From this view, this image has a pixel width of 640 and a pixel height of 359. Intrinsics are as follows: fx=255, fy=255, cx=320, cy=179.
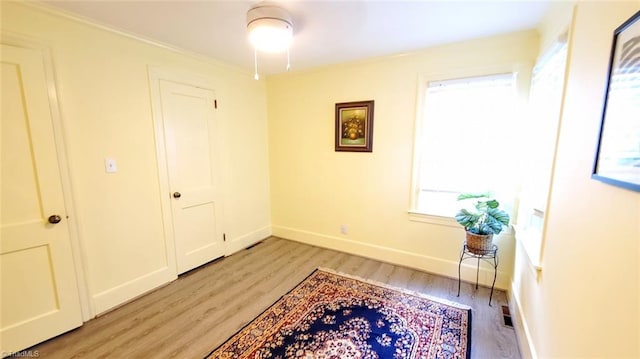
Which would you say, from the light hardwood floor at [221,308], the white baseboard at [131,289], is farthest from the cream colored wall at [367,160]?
the white baseboard at [131,289]

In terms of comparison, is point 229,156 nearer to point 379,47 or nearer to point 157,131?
point 157,131

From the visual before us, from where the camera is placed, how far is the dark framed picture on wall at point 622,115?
0.72 m

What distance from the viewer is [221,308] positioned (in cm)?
226

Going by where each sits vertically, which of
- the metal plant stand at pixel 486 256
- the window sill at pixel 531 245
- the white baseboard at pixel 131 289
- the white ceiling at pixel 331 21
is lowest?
the white baseboard at pixel 131 289

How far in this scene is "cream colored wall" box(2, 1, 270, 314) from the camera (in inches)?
75.4

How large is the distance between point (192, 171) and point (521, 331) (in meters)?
3.24

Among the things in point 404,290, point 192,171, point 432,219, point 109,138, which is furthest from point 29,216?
point 432,219

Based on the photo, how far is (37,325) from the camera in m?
1.84

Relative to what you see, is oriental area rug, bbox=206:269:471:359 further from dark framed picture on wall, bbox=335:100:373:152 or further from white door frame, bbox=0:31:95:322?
dark framed picture on wall, bbox=335:100:373:152

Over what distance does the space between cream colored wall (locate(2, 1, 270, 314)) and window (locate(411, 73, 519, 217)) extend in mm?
Answer: 2548

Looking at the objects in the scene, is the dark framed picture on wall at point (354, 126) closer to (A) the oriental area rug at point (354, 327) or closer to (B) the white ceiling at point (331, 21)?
(B) the white ceiling at point (331, 21)

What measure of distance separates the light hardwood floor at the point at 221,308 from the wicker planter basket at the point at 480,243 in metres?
0.49

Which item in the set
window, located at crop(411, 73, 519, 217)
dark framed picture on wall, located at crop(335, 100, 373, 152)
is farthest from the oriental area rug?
dark framed picture on wall, located at crop(335, 100, 373, 152)

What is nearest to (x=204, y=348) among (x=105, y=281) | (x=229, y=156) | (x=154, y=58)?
(x=105, y=281)
